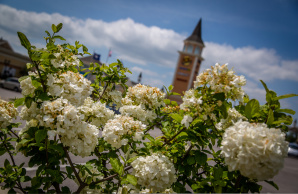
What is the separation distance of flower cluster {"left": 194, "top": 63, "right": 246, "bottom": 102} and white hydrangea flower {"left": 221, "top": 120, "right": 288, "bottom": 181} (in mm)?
350

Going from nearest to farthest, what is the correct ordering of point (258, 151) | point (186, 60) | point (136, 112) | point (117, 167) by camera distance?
point (258, 151) < point (117, 167) < point (136, 112) < point (186, 60)

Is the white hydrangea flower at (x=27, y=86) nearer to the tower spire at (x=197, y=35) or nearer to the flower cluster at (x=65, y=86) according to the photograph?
the flower cluster at (x=65, y=86)

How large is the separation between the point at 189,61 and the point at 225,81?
5584cm

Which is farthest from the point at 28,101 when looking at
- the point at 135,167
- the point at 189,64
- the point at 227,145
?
the point at 189,64

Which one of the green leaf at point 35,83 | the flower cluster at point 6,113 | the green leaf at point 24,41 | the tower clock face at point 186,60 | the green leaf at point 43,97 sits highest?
the tower clock face at point 186,60

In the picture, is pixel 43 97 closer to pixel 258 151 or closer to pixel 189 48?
pixel 258 151

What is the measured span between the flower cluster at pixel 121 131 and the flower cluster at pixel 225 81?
791 mm

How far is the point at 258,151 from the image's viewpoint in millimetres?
1201

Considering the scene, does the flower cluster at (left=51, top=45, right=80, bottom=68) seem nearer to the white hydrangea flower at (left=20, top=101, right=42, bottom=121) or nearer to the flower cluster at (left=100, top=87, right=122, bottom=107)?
the white hydrangea flower at (left=20, top=101, right=42, bottom=121)

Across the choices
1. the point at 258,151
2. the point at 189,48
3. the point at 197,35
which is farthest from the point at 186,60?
the point at 258,151

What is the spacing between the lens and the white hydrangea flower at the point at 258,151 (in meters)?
1.20

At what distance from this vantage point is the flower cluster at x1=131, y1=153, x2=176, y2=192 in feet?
5.28

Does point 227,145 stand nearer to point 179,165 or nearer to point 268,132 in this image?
point 268,132

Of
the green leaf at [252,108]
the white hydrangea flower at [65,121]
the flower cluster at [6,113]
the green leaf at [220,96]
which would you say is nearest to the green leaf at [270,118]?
the green leaf at [252,108]
